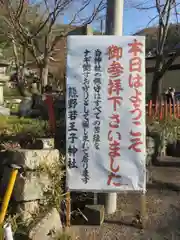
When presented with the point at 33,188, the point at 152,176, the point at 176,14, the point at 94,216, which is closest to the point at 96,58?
the point at 33,188

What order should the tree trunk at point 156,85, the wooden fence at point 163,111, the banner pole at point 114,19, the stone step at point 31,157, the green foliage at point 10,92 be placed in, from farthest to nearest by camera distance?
the green foliage at point 10,92 → the tree trunk at point 156,85 → the wooden fence at point 163,111 → the banner pole at point 114,19 → the stone step at point 31,157

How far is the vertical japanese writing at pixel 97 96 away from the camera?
3.68 m

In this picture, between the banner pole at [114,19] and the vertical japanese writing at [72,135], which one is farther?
the banner pole at [114,19]

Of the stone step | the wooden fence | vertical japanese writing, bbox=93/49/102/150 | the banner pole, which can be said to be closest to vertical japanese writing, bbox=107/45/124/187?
vertical japanese writing, bbox=93/49/102/150

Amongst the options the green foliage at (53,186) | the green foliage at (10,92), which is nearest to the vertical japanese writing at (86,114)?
the green foliage at (53,186)

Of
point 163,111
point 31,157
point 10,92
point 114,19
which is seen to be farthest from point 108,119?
point 10,92

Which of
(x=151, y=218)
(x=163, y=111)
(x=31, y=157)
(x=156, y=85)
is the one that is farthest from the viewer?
(x=156, y=85)

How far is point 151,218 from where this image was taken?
416 cm

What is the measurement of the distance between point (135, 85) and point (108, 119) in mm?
544

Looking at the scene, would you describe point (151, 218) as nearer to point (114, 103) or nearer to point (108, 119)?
point (108, 119)

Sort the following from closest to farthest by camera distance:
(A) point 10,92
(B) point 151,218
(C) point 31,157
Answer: (C) point 31,157 → (B) point 151,218 → (A) point 10,92

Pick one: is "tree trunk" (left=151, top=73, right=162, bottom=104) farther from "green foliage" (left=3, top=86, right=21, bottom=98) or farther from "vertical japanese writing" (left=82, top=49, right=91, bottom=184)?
"green foliage" (left=3, top=86, right=21, bottom=98)

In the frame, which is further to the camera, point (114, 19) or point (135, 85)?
point (114, 19)

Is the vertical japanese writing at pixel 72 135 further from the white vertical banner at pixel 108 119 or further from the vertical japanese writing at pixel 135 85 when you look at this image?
the vertical japanese writing at pixel 135 85
